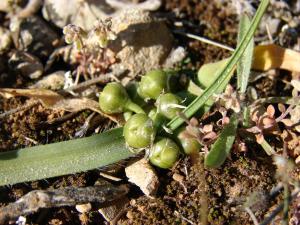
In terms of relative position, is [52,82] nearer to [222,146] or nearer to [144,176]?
[144,176]

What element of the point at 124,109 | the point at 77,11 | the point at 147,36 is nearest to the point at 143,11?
the point at 147,36

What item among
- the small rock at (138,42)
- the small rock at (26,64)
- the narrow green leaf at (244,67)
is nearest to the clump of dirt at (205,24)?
the small rock at (138,42)

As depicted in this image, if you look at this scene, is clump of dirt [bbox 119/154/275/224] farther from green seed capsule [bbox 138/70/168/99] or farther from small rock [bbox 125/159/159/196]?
green seed capsule [bbox 138/70/168/99]

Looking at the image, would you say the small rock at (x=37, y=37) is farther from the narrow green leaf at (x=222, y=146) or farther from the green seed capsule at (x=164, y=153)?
the narrow green leaf at (x=222, y=146)

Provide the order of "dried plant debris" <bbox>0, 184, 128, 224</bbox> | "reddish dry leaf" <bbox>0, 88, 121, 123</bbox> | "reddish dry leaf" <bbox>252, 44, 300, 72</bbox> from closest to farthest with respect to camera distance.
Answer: "dried plant debris" <bbox>0, 184, 128, 224</bbox> → "reddish dry leaf" <bbox>0, 88, 121, 123</bbox> → "reddish dry leaf" <bbox>252, 44, 300, 72</bbox>

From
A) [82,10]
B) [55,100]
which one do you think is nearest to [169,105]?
[55,100]

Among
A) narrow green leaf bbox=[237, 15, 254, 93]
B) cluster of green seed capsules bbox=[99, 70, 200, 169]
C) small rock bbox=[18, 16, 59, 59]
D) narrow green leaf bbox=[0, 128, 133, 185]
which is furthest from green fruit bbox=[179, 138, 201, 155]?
small rock bbox=[18, 16, 59, 59]
